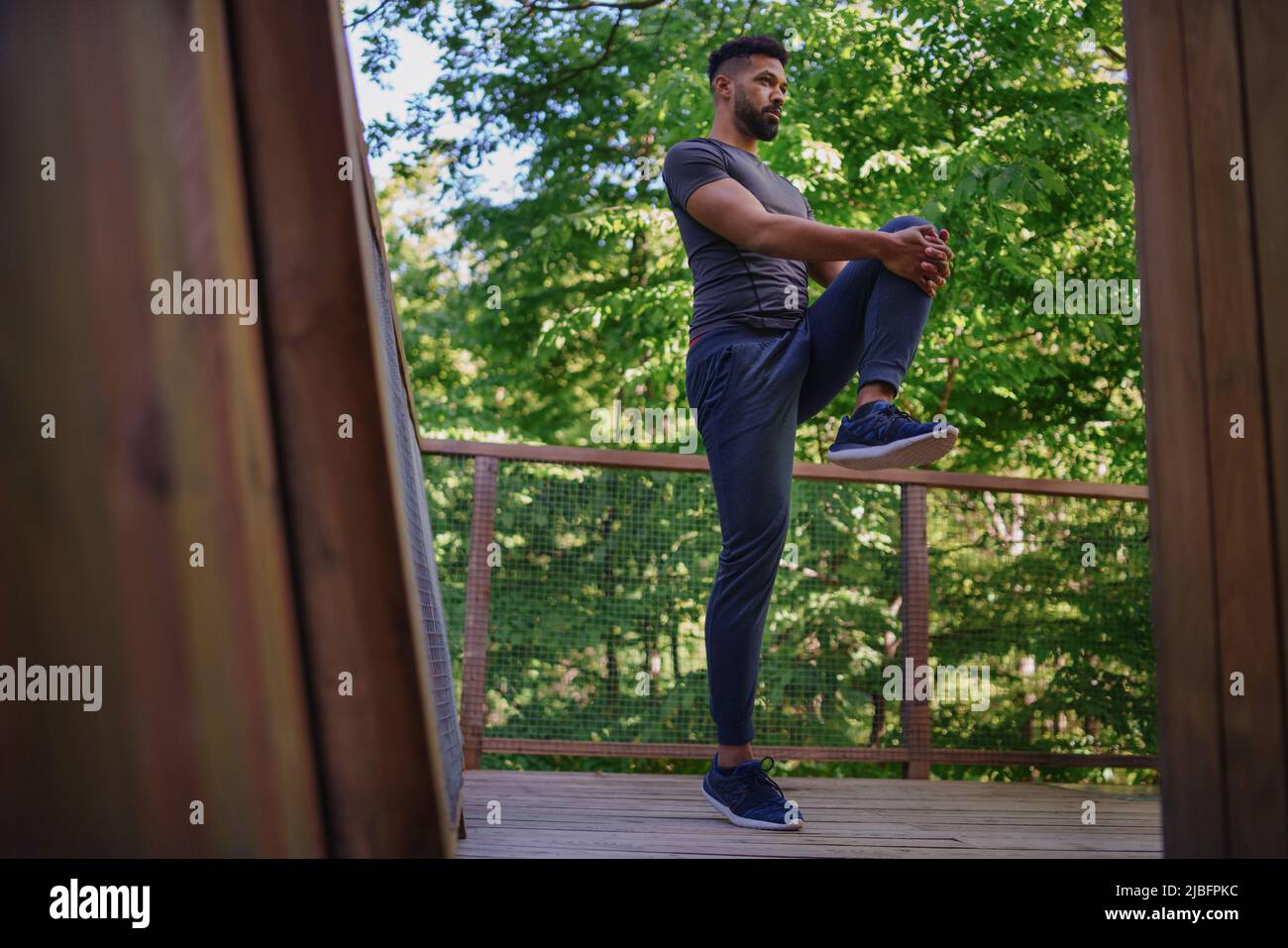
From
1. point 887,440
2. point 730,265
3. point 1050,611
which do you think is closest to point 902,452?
point 887,440

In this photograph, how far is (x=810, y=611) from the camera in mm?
4344

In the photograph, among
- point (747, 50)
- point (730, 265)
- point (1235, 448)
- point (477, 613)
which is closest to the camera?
point (1235, 448)

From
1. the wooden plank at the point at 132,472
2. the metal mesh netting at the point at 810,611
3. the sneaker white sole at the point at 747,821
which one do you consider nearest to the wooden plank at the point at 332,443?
the wooden plank at the point at 132,472

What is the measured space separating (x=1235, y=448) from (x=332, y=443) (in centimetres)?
103

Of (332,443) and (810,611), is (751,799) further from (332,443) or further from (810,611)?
(810,611)

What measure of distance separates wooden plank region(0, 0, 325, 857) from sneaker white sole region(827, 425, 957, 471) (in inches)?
49.5

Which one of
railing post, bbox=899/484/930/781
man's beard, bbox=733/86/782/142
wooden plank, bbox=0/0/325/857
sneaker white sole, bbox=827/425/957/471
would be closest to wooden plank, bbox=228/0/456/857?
wooden plank, bbox=0/0/325/857

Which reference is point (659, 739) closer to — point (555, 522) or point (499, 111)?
point (555, 522)

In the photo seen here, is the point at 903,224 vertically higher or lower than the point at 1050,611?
higher

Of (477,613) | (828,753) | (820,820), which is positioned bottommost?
(828,753)

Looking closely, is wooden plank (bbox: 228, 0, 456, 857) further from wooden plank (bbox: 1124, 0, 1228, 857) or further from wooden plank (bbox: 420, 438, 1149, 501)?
wooden plank (bbox: 420, 438, 1149, 501)

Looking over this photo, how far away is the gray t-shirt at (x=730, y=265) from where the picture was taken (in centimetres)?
238

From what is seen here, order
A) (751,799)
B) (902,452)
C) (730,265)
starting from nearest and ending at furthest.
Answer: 1. (902,452)
2. (751,799)
3. (730,265)
